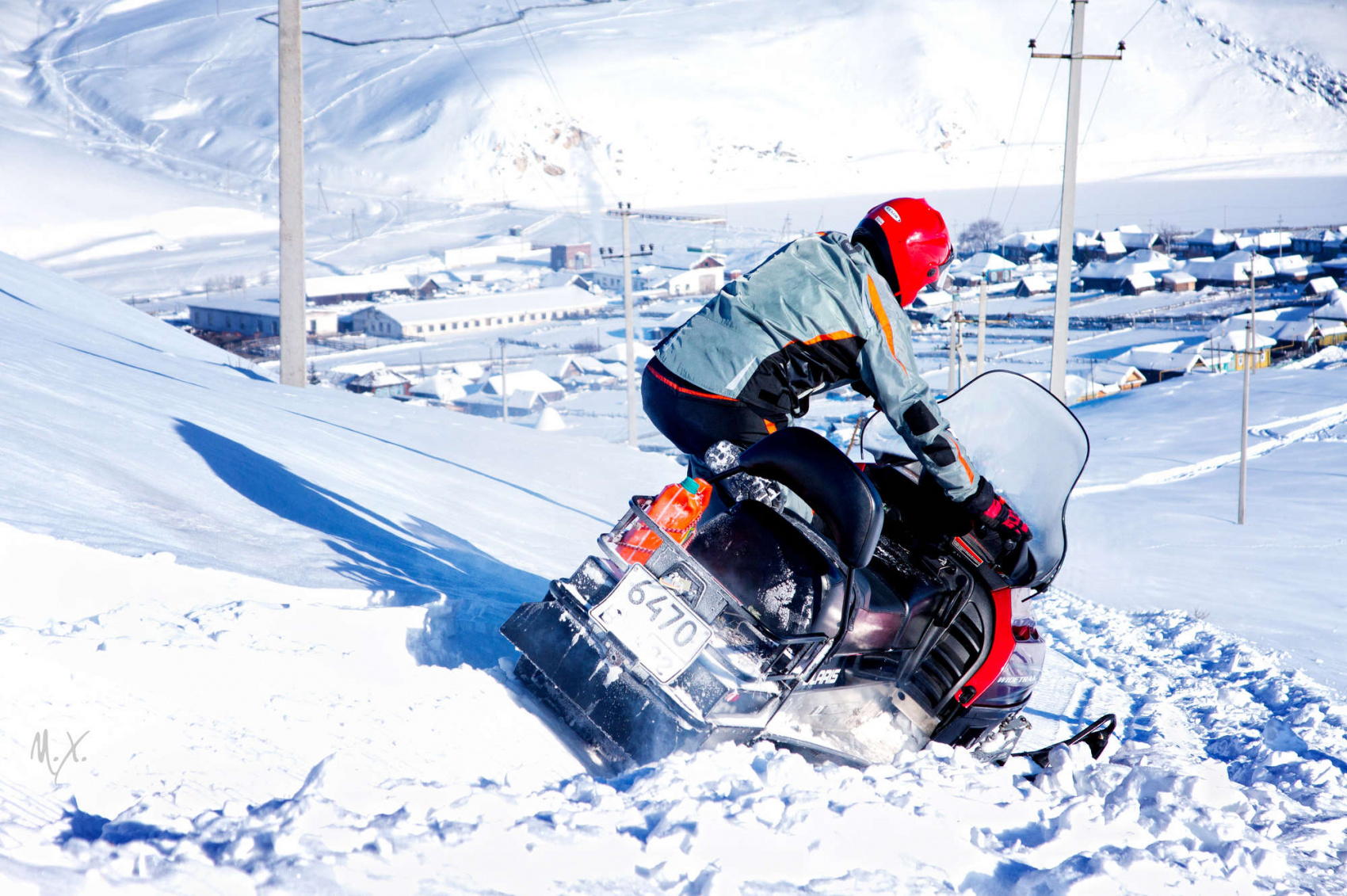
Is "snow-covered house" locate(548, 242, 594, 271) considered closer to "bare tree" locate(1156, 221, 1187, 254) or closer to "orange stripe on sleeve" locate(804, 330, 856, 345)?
"bare tree" locate(1156, 221, 1187, 254)

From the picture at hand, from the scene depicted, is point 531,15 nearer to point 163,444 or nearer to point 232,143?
point 232,143

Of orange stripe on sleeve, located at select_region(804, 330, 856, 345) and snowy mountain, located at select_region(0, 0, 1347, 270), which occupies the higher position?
snowy mountain, located at select_region(0, 0, 1347, 270)

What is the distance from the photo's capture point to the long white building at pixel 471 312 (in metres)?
53.2

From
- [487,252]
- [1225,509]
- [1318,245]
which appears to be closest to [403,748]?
[1225,509]

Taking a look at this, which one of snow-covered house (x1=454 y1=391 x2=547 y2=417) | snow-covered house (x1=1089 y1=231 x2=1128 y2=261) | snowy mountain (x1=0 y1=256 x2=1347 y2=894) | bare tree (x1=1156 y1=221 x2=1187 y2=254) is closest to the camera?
snowy mountain (x1=0 y1=256 x2=1347 y2=894)

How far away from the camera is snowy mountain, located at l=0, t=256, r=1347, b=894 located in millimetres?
2270

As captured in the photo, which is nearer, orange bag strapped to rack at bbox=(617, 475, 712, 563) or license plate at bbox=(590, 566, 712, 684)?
license plate at bbox=(590, 566, 712, 684)

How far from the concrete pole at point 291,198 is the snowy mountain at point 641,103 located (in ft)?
222

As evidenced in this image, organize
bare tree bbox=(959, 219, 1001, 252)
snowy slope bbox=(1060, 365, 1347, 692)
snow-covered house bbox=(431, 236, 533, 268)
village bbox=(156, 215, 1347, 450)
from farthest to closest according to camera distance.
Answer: bare tree bbox=(959, 219, 1001, 252), snow-covered house bbox=(431, 236, 533, 268), village bbox=(156, 215, 1347, 450), snowy slope bbox=(1060, 365, 1347, 692)

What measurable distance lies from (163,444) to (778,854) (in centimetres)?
490

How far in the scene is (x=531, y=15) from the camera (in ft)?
487

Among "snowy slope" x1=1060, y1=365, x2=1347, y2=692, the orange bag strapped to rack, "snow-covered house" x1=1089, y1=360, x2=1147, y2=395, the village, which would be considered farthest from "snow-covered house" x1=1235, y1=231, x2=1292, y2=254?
the orange bag strapped to rack

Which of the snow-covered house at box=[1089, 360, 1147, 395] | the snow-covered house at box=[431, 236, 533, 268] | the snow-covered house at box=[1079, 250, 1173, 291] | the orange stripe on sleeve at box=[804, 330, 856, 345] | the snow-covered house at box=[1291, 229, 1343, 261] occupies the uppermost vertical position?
the snow-covered house at box=[1291, 229, 1343, 261]
